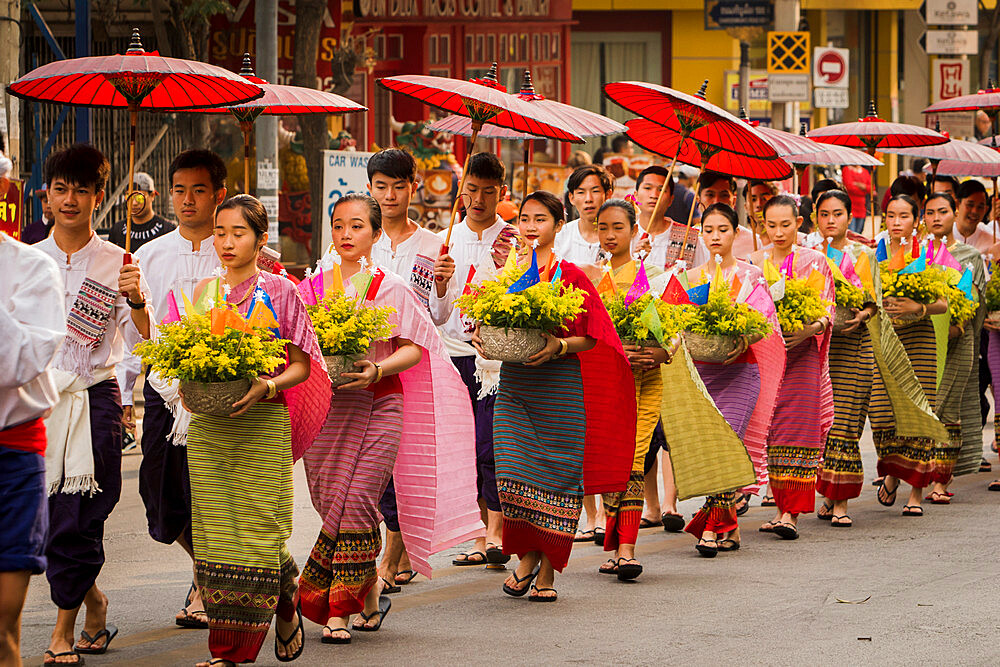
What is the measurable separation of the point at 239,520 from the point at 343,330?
36.6 inches

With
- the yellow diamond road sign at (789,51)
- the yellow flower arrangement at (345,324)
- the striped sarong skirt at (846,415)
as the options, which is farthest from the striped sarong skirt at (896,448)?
the yellow diamond road sign at (789,51)

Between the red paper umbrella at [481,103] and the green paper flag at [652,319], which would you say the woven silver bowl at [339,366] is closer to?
the red paper umbrella at [481,103]

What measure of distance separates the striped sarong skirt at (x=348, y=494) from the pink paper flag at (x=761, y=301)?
107 inches

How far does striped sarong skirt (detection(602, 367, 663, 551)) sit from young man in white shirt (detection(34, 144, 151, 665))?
2.61m

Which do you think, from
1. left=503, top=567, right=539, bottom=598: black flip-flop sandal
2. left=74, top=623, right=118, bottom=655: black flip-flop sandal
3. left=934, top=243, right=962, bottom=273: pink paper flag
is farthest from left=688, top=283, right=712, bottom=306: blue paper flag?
left=74, top=623, right=118, bottom=655: black flip-flop sandal

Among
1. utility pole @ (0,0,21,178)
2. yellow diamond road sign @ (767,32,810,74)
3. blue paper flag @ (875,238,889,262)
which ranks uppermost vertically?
yellow diamond road sign @ (767,32,810,74)

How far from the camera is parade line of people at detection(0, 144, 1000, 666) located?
5711 mm

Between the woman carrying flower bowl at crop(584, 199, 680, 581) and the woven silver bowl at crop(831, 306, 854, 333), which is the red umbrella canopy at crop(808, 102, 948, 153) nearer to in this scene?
the woven silver bowl at crop(831, 306, 854, 333)

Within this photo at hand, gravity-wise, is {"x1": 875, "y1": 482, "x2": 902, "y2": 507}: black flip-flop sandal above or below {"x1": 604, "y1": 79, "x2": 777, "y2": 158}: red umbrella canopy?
below

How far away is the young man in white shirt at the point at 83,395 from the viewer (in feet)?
20.0

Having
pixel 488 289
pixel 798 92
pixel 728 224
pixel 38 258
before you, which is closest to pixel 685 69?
pixel 798 92

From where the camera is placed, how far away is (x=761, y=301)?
8.57 meters

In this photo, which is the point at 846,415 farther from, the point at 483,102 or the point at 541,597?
the point at 483,102

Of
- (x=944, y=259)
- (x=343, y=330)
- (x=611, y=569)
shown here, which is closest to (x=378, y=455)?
(x=343, y=330)
